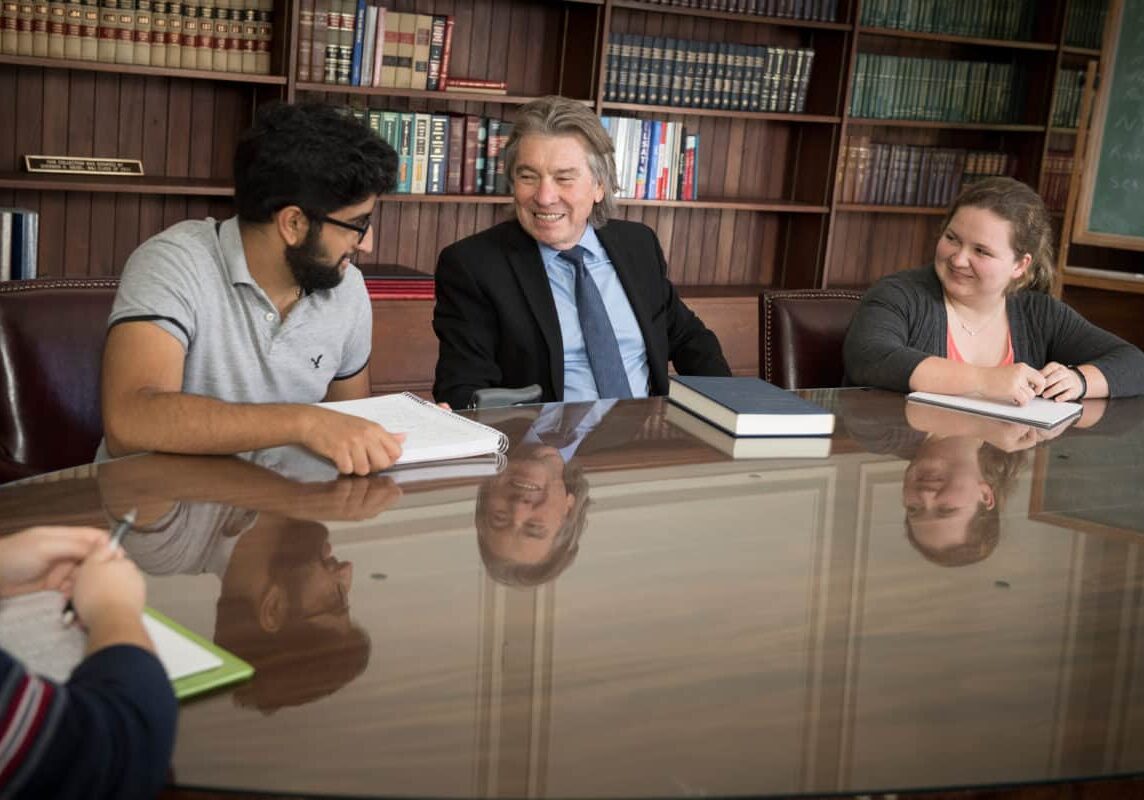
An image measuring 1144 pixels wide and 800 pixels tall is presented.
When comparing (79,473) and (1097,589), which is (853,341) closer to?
(1097,589)

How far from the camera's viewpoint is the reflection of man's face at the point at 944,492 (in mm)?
1662

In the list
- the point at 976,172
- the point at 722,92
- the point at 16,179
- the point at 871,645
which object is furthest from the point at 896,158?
the point at 871,645

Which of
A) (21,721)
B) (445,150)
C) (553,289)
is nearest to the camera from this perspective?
(21,721)

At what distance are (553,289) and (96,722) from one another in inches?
73.0

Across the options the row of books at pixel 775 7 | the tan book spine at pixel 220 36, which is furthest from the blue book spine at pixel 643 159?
the tan book spine at pixel 220 36

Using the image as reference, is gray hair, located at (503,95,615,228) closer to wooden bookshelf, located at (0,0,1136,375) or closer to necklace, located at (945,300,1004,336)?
necklace, located at (945,300,1004,336)

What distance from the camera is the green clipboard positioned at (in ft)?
3.52

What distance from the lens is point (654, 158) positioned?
16.4 feet

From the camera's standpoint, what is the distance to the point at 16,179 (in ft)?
12.8

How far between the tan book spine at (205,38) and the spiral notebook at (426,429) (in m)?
2.45

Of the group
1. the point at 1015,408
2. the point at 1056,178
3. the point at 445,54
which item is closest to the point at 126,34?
the point at 445,54

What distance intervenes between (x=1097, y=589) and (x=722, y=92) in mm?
3786

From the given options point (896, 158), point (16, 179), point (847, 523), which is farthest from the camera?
point (896, 158)

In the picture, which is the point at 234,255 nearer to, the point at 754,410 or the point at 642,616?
the point at 754,410
